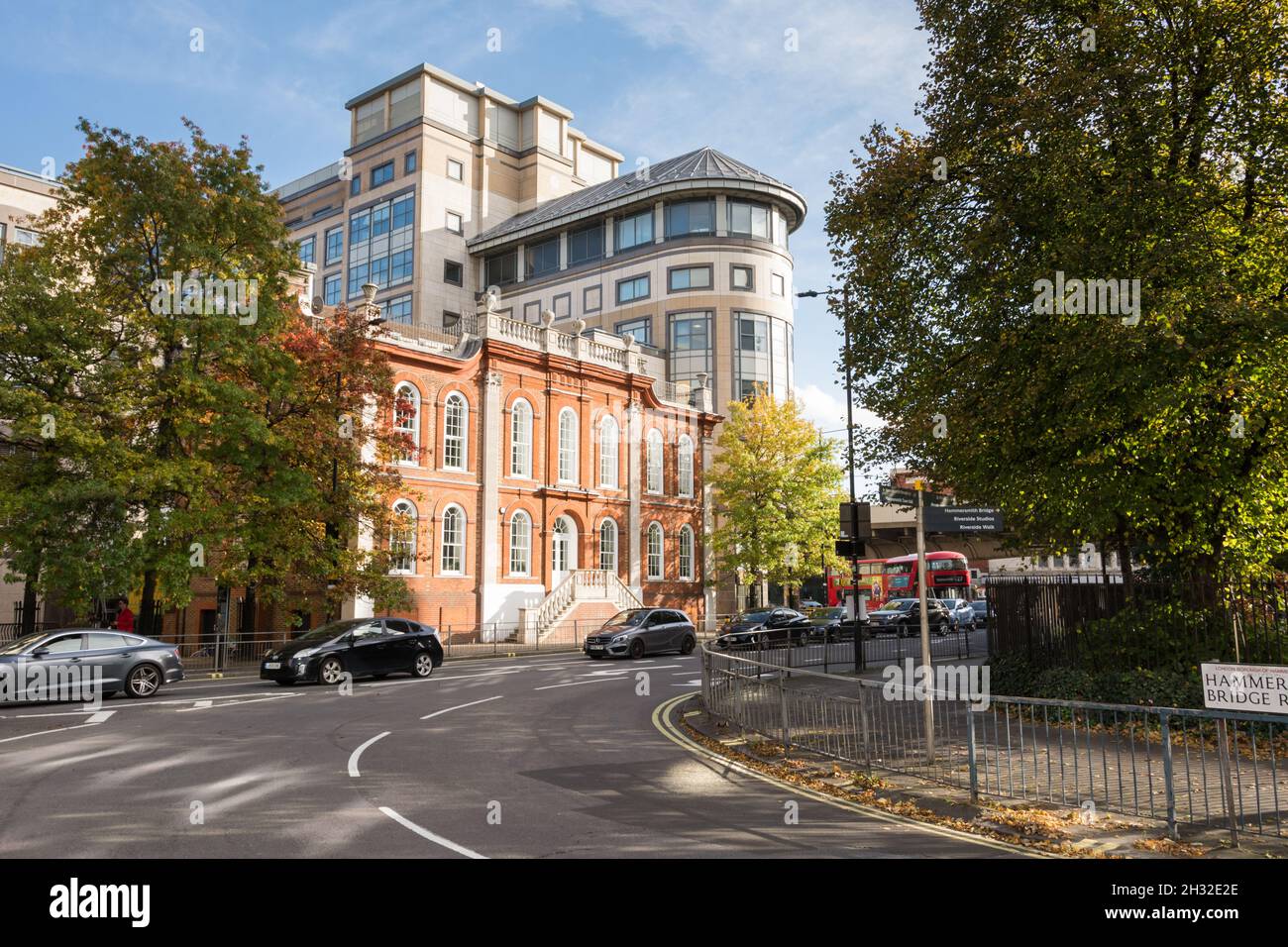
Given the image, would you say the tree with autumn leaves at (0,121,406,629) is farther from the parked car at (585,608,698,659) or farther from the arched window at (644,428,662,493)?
the arched window at (644,428,662,493)

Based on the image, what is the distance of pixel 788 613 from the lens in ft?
117

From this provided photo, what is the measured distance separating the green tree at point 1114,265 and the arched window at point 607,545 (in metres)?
29.4

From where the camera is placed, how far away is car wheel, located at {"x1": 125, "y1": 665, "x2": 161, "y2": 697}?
18.7 metres

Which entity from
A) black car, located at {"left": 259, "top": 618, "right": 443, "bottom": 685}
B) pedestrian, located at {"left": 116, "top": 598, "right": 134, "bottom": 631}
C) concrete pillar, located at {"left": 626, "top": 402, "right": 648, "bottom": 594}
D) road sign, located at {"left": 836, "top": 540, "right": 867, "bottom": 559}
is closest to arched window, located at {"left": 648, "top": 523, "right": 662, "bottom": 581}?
concrete pillar, located at {"left": 626, "top": 402, "right": 648, "bottom": 594}

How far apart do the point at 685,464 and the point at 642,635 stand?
69.9ft

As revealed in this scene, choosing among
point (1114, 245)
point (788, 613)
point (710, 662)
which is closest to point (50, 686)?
point (710, 662)

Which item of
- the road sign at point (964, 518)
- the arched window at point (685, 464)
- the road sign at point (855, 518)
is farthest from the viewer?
the arched window at point (685, 464)

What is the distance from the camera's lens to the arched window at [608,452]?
4544cm

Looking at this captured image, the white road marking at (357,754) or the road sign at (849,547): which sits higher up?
the road sign at (849,547)

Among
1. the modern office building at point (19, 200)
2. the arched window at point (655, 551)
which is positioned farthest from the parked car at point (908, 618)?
the modern office building at point (19, 200)

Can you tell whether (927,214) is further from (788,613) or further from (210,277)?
(788,613)

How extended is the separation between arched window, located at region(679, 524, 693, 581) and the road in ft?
107

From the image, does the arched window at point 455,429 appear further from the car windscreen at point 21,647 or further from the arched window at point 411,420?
the car windscreen at point 21,647

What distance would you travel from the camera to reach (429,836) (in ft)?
24.4
